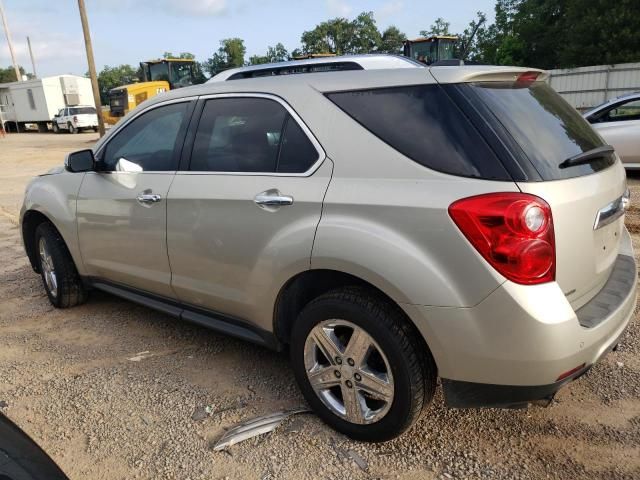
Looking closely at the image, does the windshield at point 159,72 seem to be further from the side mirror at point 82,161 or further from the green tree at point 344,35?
the green tree at point 344,35

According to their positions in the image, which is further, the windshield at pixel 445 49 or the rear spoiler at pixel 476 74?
the windshield at pixel 445 49

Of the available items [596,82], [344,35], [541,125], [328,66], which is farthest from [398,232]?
[344,35]

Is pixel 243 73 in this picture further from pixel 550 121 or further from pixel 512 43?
pixel 512 43

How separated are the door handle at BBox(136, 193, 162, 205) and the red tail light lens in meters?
1.94

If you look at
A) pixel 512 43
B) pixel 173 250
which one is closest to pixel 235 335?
pixel 173 250

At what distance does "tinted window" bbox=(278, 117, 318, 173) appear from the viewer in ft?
8.52

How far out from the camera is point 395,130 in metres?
2.35

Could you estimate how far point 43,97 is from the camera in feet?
120

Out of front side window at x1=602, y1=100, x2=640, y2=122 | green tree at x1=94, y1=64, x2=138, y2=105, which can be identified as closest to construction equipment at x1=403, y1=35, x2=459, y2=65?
front side window at x1=602, y1=100, x2=640, y2=122

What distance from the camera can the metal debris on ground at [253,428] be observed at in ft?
8.64

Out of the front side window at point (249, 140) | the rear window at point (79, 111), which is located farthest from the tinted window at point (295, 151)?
the rear window at point (79, 111)

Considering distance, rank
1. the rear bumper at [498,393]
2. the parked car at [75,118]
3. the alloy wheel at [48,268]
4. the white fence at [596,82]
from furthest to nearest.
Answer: the parked car at [75,118] → the white fence at [596,82] → the alloy wheel at [48,268] → the rear bumper at [498,393]

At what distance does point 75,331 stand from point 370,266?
2826 mm

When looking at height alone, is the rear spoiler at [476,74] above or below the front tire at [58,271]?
above
